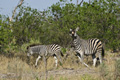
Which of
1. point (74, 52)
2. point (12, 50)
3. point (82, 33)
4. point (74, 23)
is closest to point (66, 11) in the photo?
point (74, 23)

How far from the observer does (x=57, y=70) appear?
1136cm

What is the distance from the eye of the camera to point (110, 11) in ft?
57.7

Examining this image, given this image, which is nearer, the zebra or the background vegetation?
the zebra

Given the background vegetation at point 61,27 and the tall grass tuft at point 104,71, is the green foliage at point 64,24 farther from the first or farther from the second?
the tall grass tuft at point 104,71

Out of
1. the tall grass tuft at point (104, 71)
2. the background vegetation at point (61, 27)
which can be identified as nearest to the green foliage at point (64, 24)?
the background vegetation at point (61, 27)

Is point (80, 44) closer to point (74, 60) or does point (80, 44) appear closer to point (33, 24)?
point (74, 60)

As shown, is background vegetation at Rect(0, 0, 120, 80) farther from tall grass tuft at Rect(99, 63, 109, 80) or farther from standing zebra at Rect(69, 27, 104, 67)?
tall grass tuft at Rect(99, 63, 109, 80)

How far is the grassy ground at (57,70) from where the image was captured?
8.23 meters

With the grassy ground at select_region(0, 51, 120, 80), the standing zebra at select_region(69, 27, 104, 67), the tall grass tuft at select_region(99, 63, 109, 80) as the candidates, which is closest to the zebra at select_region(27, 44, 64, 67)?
the grassy ground at select_region(0, 51, 120, 80)

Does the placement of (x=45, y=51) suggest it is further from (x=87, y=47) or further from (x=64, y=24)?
(x=64, y=24)

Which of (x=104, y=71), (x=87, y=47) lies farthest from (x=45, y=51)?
(x=104, y=71)

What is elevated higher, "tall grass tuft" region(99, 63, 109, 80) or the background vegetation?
the background vegetation

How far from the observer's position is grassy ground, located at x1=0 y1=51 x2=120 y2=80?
823 cm

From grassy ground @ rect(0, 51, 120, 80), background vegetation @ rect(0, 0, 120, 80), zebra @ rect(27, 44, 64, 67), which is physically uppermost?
background vegetation @ rect(0, 0, 120, 80)
